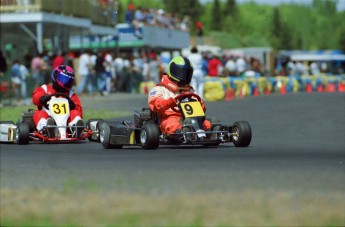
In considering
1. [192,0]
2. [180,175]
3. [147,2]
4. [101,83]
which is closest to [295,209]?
[180,175]

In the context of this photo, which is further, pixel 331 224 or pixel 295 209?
pixel 295 209

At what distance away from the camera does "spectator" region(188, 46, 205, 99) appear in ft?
86.6

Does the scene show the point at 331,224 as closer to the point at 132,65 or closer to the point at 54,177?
the point at 54,177

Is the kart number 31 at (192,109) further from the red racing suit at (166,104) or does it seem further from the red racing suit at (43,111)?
the red racing suit at (43,111)

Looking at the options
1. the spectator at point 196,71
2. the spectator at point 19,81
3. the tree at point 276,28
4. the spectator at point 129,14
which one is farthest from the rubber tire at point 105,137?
the tree at point 276,28

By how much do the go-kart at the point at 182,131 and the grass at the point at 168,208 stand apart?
4.01m

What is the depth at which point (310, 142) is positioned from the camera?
14.6 meters

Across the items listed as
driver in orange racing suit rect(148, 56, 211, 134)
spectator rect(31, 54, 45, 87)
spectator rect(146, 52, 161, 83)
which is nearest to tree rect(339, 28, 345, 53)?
spectator rect(146, 52, 161, 83)

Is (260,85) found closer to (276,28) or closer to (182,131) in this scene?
(182,131)

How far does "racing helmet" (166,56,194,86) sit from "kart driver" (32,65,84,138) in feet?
5.52

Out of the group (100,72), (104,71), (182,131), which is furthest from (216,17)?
(182,131)

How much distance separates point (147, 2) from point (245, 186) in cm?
9851

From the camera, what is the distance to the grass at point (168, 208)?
666 centimetres

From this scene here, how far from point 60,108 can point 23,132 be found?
622 mm
